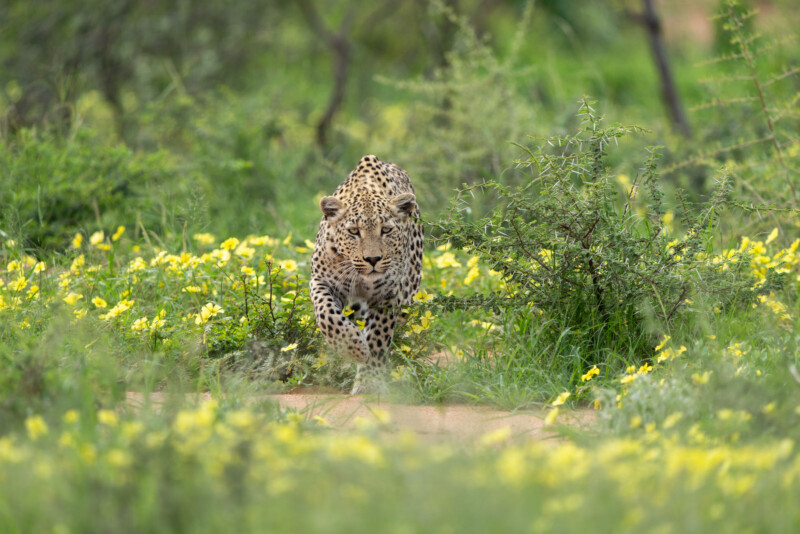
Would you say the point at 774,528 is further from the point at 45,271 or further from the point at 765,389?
the point at 45,271

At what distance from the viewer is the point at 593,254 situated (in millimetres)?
5520

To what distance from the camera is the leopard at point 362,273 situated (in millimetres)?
5984

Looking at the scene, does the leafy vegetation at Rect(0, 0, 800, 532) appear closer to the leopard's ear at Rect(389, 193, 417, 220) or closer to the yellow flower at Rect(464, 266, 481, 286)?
the yellow flower at Rect(464, 266, 481, 286)

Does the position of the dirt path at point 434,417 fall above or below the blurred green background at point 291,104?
below

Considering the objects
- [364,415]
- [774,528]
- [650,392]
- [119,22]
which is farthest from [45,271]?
[119,22]

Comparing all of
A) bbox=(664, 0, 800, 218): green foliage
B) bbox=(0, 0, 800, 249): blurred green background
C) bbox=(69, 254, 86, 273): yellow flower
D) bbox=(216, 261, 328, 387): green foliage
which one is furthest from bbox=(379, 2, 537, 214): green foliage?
bbox=(69, 254, 86, 273): yellow flower

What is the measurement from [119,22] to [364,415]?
33.4 ft

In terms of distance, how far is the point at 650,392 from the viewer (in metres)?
4.61

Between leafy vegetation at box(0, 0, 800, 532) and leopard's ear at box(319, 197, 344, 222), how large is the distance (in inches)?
20.1

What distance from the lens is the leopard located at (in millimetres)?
5984

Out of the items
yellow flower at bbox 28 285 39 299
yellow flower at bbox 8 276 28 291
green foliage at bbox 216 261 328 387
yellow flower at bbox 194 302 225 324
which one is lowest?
green foliage at bbox 216 261 328 387

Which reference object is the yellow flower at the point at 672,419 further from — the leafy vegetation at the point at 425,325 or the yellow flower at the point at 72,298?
the yellow flower at the point at 72,298

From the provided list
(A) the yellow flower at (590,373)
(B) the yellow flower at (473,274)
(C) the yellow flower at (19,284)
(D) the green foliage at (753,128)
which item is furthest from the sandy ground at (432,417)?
(D) the green foliage at (753,128)

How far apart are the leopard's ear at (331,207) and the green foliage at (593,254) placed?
37.3 inches
